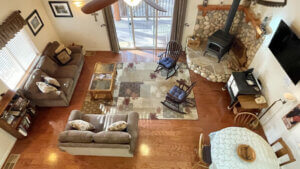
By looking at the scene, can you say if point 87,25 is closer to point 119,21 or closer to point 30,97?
point 119,21

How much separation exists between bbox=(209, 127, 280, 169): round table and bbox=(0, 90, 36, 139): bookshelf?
13.3 feet

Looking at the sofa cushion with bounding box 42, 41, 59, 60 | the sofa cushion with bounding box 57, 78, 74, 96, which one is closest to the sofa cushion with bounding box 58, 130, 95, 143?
the sofa cushion with bounding box 57, 78, 74, 96

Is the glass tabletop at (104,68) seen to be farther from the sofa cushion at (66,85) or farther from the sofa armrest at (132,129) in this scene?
the sofa armrest at (132,129)

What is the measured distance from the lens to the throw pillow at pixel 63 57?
5062 mm

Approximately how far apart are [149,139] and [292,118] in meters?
2.84

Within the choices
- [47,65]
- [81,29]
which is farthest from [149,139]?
[81,29]

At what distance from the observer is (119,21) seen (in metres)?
7.02

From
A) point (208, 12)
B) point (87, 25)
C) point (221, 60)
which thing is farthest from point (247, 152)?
point (87, 25)

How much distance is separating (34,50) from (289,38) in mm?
6002

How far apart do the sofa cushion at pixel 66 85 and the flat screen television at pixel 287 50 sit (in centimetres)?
482

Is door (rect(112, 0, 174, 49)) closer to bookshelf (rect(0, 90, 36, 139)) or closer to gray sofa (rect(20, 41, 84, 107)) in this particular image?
gray sofa (rect(20, 41, 84, 107))

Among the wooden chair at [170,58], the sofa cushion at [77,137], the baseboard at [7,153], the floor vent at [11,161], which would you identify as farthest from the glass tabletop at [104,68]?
the floor vent at [11,161]

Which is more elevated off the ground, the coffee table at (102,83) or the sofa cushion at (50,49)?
the sofa cushion at (50,49)

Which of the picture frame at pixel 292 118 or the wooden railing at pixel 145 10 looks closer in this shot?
the picture frame at pixel 292 118
